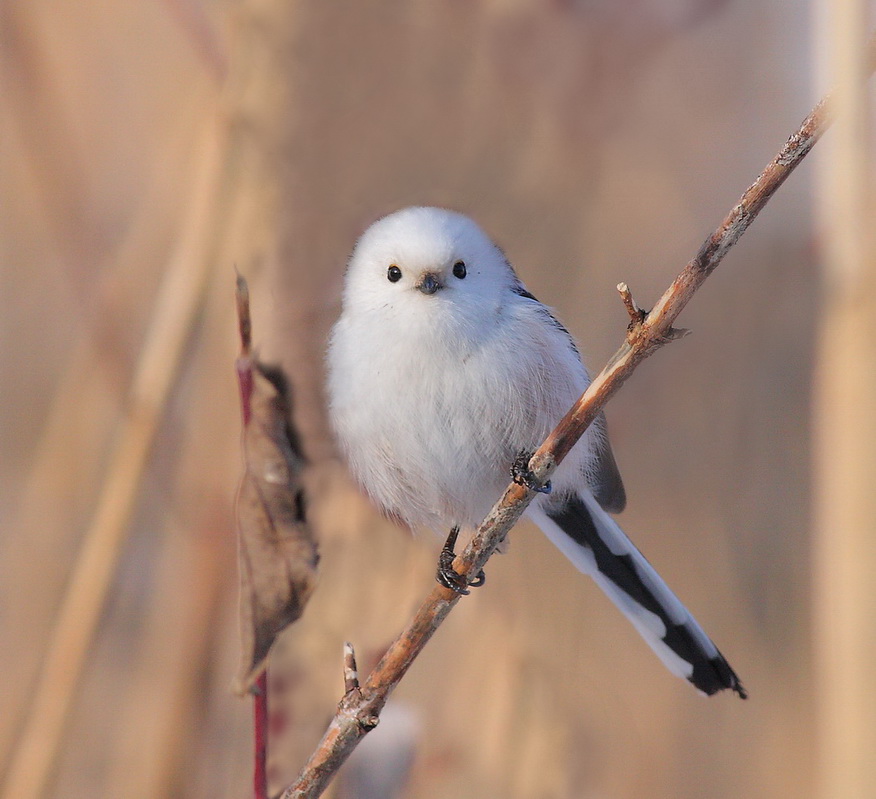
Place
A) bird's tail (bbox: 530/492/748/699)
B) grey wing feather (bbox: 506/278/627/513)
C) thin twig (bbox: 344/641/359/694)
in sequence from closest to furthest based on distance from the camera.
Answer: thin twig (bbox: 344/641/359/694) → bird's tail (bbox: 530/492/748/699) → grey wing feather (bbox: 506/278/627/513)

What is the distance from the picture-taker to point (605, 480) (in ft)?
4.15

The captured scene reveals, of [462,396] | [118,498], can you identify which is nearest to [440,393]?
[462,396]

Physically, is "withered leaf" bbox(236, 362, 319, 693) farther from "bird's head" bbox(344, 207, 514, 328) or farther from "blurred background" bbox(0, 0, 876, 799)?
"bird's head" bbox(344, 207, 514, 328)

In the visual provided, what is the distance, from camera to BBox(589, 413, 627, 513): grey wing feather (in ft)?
4.12

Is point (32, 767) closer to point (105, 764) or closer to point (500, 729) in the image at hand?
point (105, 764)

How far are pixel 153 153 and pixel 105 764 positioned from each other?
112 centimetres

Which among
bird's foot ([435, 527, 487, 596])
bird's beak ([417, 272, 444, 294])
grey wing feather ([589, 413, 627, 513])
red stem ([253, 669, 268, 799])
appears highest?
bird's beak ([417, 272, 444, 294])

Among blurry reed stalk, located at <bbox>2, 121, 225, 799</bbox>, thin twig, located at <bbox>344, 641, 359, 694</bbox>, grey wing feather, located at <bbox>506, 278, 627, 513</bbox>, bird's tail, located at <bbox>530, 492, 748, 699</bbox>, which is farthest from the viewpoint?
grey wing feather, located at <bbox>506, 278, 627, 513</bbox>

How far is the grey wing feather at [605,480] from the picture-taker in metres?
1.25

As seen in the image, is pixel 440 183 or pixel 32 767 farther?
pixel 440 183

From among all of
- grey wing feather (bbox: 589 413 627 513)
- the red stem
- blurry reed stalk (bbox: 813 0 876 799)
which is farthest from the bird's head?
the red stem

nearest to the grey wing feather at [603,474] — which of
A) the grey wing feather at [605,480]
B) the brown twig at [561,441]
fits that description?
the grey wing feather at [605,480]

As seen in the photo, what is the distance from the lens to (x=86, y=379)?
1.25 meters

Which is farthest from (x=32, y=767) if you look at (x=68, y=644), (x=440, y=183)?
(x=440, y=183)
